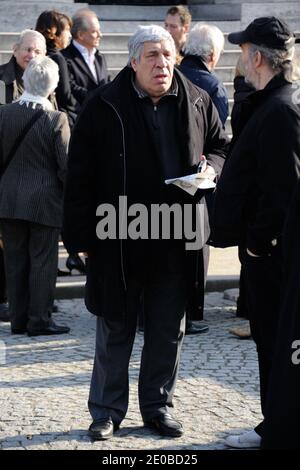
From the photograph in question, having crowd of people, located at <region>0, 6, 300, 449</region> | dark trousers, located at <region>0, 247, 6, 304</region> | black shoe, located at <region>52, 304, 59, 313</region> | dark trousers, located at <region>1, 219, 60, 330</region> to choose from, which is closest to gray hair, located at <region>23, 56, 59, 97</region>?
dark trousers, located at <region>1, 219, 60, 330</region>

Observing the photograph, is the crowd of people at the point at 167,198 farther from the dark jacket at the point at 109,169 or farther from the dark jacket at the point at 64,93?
the dark jacket at the point at 64,93

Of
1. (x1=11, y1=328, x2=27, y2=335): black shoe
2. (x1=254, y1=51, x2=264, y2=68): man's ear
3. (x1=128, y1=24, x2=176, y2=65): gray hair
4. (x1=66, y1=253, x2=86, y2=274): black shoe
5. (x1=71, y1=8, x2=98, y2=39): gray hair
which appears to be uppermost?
(x1=71, y1=8, x2=98, y2=39): gray hair

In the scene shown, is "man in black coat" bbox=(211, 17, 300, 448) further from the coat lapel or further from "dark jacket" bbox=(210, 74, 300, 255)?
the coat lapel

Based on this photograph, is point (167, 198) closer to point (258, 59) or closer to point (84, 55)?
point (258, 59)

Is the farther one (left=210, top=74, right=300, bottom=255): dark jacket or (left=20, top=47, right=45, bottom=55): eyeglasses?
(left=20, top=47, right=45, bottom=55): eyeglasses

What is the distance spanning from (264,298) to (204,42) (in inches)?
147

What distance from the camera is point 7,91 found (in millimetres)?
10219

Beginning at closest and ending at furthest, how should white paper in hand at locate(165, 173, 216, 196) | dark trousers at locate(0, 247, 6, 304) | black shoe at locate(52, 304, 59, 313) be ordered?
white paper in hand at locate(165, 173, 216, 196) < dark trousers at locate(0, 247, 6, 304) < black shoe at locate(52, 304, 59, 313)

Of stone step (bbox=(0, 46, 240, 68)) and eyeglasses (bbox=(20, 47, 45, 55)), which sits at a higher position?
eyeglasses (bbox=(20, 47, 45, 55))

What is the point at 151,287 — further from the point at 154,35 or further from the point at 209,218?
the point at 154,35

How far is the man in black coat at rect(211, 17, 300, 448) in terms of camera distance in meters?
5.68

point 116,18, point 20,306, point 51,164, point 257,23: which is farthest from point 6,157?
point 116,18

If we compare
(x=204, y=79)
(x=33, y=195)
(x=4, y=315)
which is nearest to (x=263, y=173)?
(x=33, y=195)

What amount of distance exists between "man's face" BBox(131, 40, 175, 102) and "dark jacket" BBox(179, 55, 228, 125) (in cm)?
284
